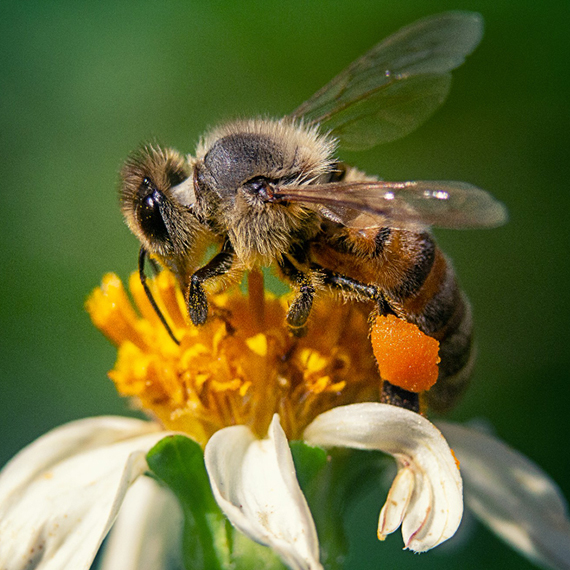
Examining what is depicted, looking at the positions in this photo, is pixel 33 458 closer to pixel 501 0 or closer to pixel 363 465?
pixel 363 465

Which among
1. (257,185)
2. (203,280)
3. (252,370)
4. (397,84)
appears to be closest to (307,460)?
(252,370)

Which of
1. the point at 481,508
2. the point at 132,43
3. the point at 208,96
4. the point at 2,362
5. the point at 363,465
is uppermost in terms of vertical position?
the point at 132,43

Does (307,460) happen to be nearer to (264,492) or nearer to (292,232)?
(264,492)

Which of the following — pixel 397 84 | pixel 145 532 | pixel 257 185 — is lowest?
pixel 145 532

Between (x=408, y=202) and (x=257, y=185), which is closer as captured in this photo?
(x=408, y=202)

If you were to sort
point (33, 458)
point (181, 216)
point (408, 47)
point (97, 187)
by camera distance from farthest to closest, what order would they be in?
point (97, 187) → point (408, 47) → point (33, 458) → point (181, 216)

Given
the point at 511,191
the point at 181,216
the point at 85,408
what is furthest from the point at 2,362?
the point at 511,191
